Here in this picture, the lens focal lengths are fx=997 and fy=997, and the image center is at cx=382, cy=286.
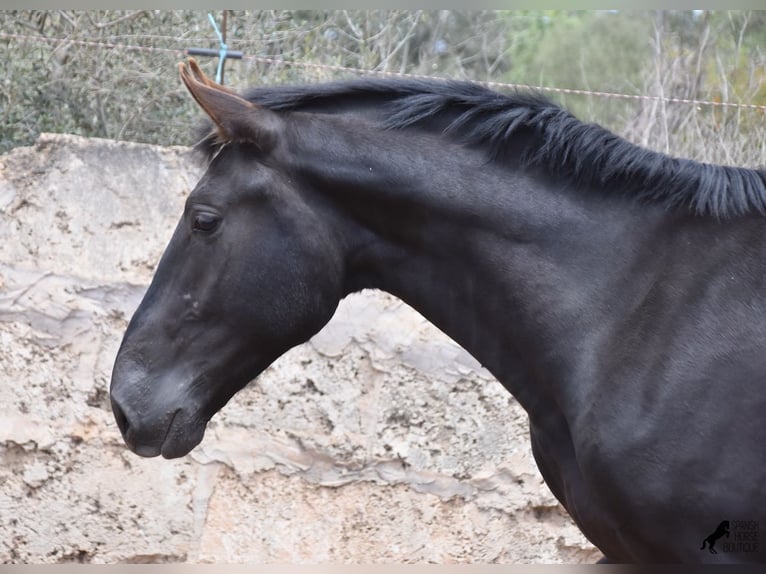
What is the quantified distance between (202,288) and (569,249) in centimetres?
103

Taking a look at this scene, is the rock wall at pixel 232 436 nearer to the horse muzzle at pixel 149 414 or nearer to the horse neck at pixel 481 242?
the horse muzzle at pixel 149 414

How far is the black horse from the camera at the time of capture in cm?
248

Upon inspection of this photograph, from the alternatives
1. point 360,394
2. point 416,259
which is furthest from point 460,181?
point 360,394

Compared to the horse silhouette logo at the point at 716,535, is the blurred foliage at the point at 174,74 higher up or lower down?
higher up

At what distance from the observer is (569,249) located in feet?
8.85

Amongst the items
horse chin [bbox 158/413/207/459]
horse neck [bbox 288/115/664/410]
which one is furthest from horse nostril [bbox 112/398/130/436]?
horse neck [bbox 288/115/664/410]

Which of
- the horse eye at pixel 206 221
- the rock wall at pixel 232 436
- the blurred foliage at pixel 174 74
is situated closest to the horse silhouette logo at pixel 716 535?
the horse eye at pixel 206 221

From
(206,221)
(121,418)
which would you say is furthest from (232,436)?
(206,221)

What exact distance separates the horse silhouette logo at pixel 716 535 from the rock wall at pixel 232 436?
80.5 inches

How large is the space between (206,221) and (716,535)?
1569 millimetres

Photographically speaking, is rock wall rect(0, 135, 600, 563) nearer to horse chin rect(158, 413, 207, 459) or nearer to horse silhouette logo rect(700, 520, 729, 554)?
horse chin rect(158, 413, 207, 459)

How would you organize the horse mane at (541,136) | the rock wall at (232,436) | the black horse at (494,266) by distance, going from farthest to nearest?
the rock wall at (232,436), the horse mane at (541,136), the black horse at (494,266)

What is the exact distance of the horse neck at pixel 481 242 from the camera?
266 centimetres

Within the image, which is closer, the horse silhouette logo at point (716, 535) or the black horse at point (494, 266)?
the horse silhouette logo at point (716, 535)
